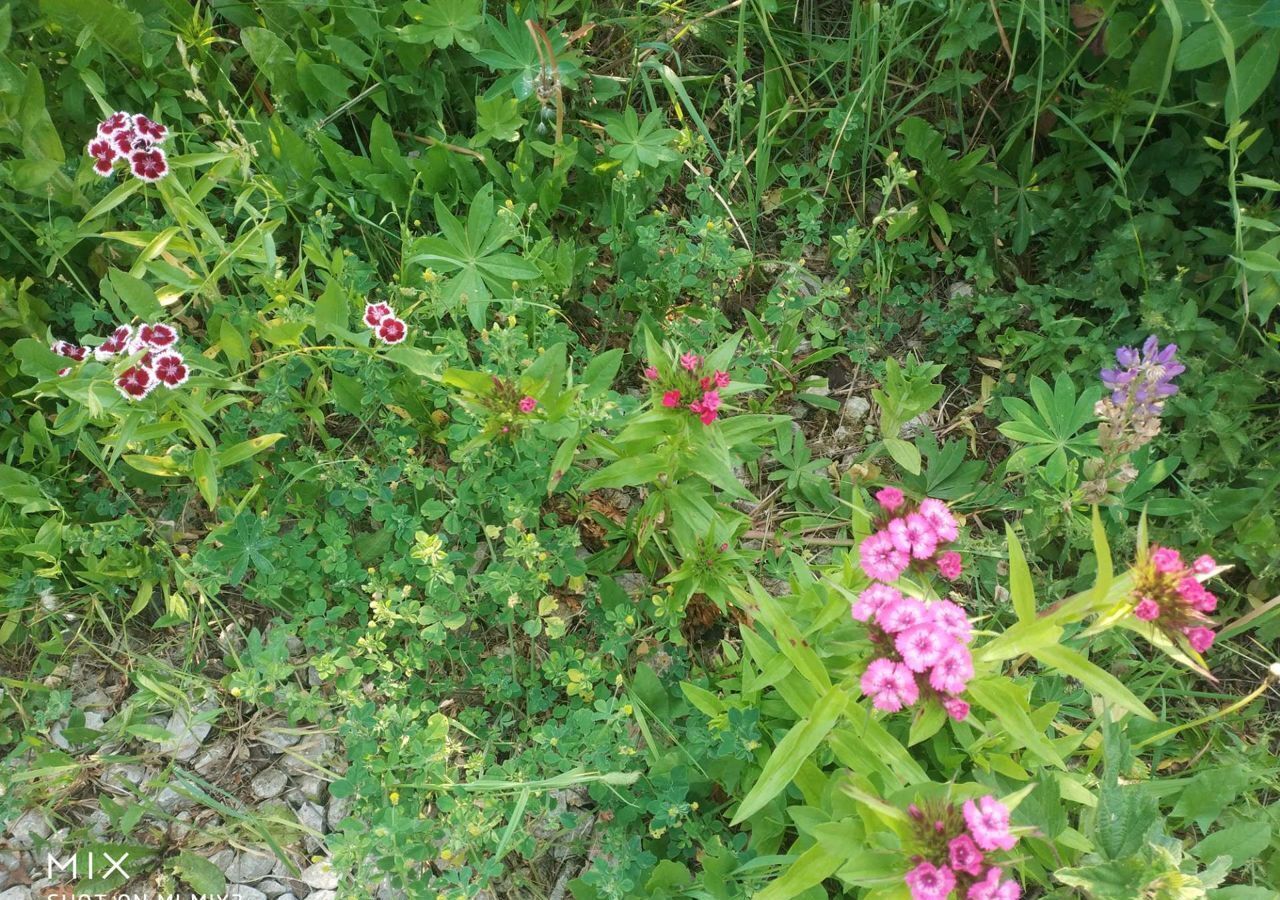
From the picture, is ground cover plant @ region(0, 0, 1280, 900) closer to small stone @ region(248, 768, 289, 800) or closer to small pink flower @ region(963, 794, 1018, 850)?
small stone @ region(248, 768, 289, 800)

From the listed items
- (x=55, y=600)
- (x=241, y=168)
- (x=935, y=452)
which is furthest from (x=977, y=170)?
(x=55, y=600)

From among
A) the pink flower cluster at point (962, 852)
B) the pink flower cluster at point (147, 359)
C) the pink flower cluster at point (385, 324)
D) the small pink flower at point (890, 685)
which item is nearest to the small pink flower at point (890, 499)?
the small pink flower at point (890, 685)

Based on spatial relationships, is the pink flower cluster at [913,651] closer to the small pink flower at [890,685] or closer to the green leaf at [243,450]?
the small pink flower at [890,685]

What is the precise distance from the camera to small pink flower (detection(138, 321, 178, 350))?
2193 millimetres

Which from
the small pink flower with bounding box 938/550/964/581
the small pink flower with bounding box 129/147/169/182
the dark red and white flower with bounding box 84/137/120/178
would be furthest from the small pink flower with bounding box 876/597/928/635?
the dark red and white flower with bounding box 84/137/120/178

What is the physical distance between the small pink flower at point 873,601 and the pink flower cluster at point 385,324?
1370 mm

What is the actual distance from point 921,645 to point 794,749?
0.39m

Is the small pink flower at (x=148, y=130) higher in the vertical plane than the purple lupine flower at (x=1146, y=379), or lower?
higher

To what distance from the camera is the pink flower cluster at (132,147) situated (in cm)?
231

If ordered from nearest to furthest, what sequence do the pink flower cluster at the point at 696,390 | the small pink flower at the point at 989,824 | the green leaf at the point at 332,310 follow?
the small pink flower at the point at 989,824
the pink flower cluster at the point at 696,390
the green leaf at the point at 332,310

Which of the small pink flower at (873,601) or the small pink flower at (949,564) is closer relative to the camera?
the small pink flower at (873,601)

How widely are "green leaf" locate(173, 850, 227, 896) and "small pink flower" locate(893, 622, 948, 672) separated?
1876 millimetres

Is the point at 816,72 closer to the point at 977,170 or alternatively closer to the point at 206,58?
the point at 977,170

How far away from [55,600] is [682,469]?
6.19ft
